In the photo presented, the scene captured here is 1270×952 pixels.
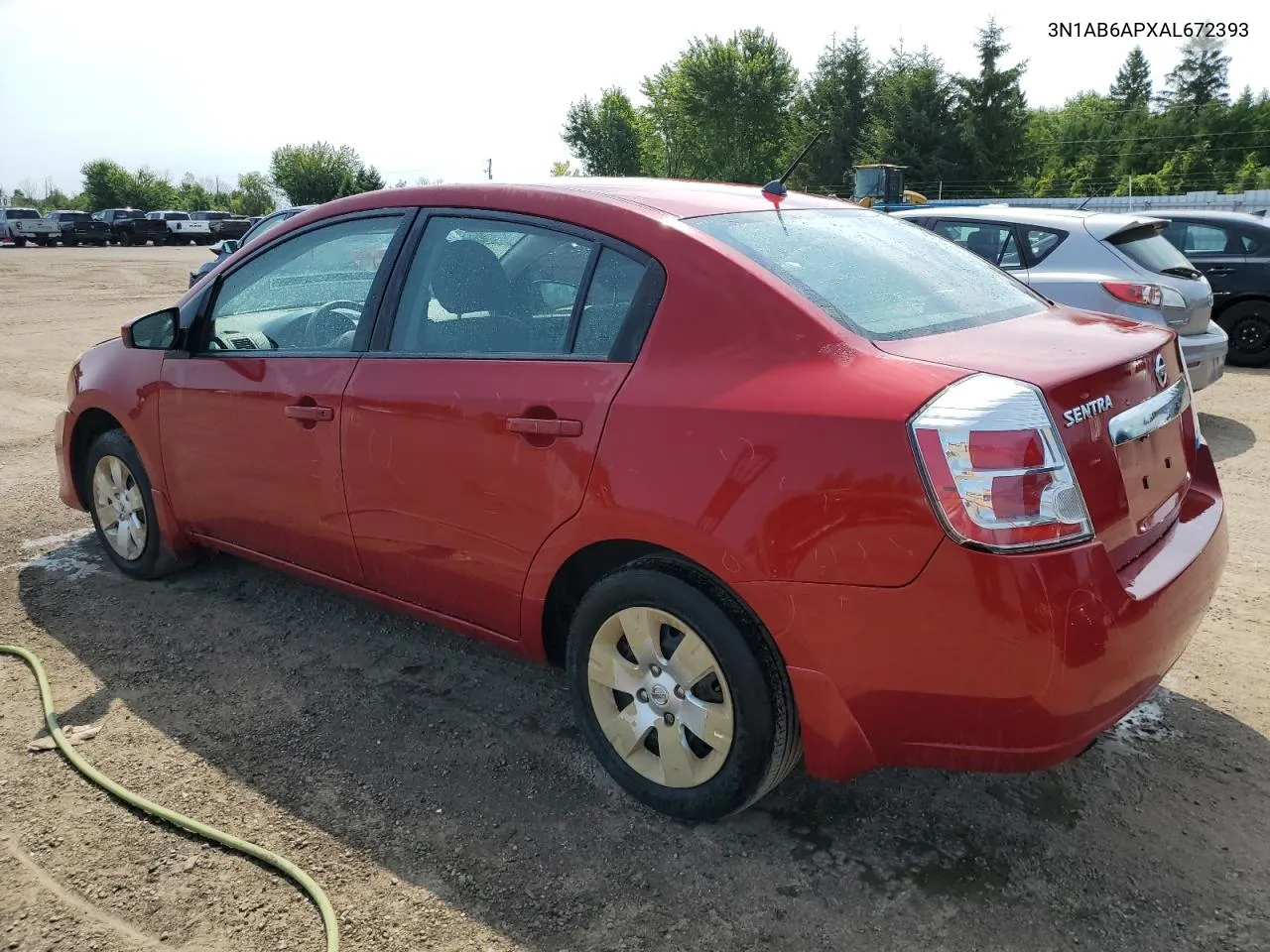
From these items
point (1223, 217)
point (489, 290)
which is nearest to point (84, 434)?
point (489, 290)

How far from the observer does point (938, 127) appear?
185 feet

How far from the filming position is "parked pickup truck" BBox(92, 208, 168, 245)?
49.7 meters

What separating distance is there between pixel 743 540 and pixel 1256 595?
2979 mm

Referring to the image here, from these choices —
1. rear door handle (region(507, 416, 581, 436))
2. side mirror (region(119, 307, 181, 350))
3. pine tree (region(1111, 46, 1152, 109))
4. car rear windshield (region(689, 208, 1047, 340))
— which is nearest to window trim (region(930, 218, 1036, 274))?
car rear windshield (region(689, 208, 1047, 340))

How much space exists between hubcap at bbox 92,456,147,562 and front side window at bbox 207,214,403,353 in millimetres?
909

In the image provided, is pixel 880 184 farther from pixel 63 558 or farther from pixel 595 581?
pixel 595 581

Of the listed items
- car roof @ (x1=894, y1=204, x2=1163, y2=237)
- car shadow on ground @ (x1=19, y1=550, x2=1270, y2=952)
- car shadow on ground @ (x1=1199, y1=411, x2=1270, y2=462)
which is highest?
car roof @ (x1=894, y1=204, x2=1163, y2=237)

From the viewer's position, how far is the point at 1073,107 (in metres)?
93.0

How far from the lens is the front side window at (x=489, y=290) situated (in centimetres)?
291

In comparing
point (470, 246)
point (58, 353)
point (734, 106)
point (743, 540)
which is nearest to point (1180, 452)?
point (743, 540)

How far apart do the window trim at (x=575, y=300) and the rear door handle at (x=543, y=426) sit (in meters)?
0.18

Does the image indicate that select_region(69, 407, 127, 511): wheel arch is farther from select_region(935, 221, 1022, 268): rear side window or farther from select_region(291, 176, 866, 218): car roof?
select_region(935, 221, 1022, 268): rear side window

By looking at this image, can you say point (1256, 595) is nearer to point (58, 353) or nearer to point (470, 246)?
point (470, 246)

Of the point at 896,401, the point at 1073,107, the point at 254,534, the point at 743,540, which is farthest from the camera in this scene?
the point at 1073,107
